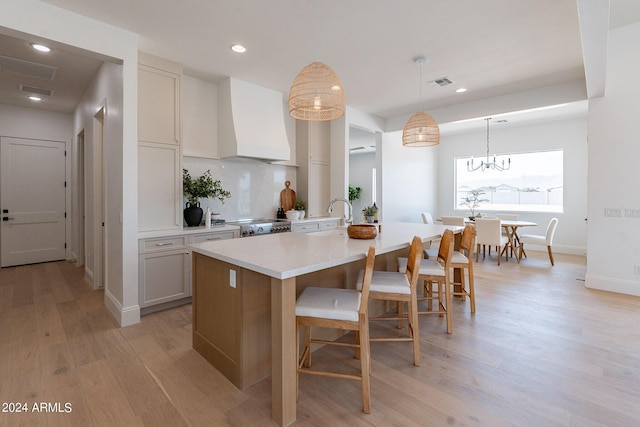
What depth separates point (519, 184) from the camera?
7.38m

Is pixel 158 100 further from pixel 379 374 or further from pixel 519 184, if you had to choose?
pixel 519 184

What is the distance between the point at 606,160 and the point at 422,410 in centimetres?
412

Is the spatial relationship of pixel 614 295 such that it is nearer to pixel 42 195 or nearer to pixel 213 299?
pixel 213 299

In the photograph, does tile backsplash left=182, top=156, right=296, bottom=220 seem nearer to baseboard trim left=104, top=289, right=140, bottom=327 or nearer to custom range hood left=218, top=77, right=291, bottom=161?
custom range hood left=218, top=77, right=291, bottom=161

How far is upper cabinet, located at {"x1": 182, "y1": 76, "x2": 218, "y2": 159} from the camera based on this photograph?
3.99 meters

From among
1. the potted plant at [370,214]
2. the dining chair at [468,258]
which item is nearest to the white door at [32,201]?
the potted plant at [370,214]

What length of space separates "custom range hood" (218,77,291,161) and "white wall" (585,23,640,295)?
414 centimetres

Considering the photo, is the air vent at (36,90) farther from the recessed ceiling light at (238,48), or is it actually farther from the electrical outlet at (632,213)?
the electrical outlet at (632,213)

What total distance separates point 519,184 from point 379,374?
7138mm

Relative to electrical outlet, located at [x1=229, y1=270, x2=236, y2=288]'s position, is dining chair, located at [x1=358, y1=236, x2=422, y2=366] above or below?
below

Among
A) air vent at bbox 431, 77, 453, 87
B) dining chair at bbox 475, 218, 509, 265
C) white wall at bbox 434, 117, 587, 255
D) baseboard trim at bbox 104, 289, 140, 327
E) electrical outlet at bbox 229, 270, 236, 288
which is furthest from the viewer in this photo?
white wall at bbox 434, 117, 587, 255

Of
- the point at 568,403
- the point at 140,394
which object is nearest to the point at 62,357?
the point at 140,394

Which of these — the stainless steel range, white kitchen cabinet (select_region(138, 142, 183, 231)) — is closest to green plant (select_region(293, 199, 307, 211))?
the stainless steel range

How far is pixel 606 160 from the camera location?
3.85m
